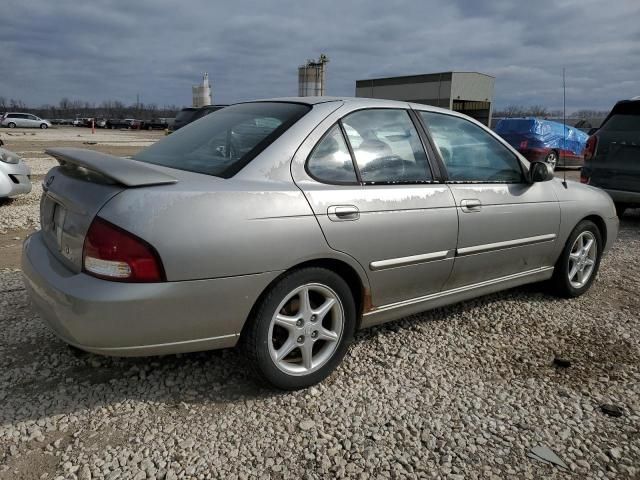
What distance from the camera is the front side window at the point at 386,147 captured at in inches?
116

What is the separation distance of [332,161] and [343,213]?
1.04ft

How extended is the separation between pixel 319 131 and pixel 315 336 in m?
1.11

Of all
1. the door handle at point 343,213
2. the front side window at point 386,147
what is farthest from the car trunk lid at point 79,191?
the front side window at point 386,147

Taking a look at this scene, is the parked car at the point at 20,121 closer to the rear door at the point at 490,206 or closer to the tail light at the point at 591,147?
the tail light at the point at 591,147

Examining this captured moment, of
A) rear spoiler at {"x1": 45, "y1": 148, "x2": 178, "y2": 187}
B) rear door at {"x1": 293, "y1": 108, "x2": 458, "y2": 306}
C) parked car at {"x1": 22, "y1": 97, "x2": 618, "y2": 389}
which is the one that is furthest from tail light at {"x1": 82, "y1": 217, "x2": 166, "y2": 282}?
rear door at {"x1": 293, "y1": 108, "x2": 458, "y2": 306}

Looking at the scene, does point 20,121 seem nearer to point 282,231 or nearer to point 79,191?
point 79,191

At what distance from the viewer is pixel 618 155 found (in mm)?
7156

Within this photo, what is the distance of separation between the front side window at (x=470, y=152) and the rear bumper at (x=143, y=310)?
1604 millimetres

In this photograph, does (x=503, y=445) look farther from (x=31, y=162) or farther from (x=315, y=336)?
(x=31, y=162)

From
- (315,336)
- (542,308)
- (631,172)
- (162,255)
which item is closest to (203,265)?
(162,255)

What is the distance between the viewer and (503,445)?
7.80ft

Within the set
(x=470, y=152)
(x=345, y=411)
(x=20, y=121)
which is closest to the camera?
(x=345, y=411)

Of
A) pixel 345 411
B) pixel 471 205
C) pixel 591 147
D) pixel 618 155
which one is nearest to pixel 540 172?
pixel 471 205

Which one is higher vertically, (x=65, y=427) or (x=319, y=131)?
(x=319, y=131)
